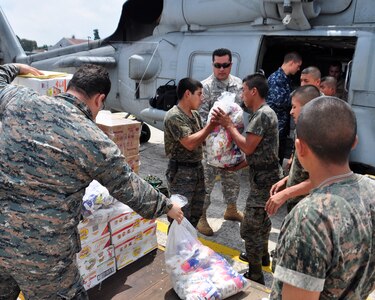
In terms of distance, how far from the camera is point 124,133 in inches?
128

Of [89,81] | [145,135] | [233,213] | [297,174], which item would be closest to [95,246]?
[89,81]

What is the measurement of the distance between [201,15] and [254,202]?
13.3ft

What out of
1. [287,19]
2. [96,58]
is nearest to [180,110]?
[287,19]

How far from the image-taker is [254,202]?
2949 mm

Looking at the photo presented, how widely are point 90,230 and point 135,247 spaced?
483 millimetres

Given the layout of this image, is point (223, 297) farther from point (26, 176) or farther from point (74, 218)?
point (26, 176)

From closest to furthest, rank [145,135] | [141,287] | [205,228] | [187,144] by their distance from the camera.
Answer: [141,287] → [187,144] → [205,228] → [145,135]

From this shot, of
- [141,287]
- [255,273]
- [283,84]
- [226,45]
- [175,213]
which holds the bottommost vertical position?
[255,273]

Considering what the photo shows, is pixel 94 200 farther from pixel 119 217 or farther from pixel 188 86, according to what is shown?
pixel 188 86

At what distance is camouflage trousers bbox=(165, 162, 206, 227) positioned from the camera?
324 cm

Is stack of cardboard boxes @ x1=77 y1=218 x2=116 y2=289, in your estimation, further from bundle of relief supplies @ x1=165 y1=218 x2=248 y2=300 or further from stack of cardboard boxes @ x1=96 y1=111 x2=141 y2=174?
stack of cardboard boxes @ x1=96 y1=111 x2=141 y2=174

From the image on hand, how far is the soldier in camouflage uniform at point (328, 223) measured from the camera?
1055mm

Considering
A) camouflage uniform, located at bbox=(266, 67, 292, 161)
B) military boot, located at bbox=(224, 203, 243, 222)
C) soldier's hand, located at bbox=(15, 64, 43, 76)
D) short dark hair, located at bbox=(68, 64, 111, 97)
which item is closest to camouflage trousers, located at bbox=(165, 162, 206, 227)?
military boot, located at bbox=(224, 203, 243, 222)

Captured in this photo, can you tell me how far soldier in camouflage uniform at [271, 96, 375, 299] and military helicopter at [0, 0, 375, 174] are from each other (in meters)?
3.27
